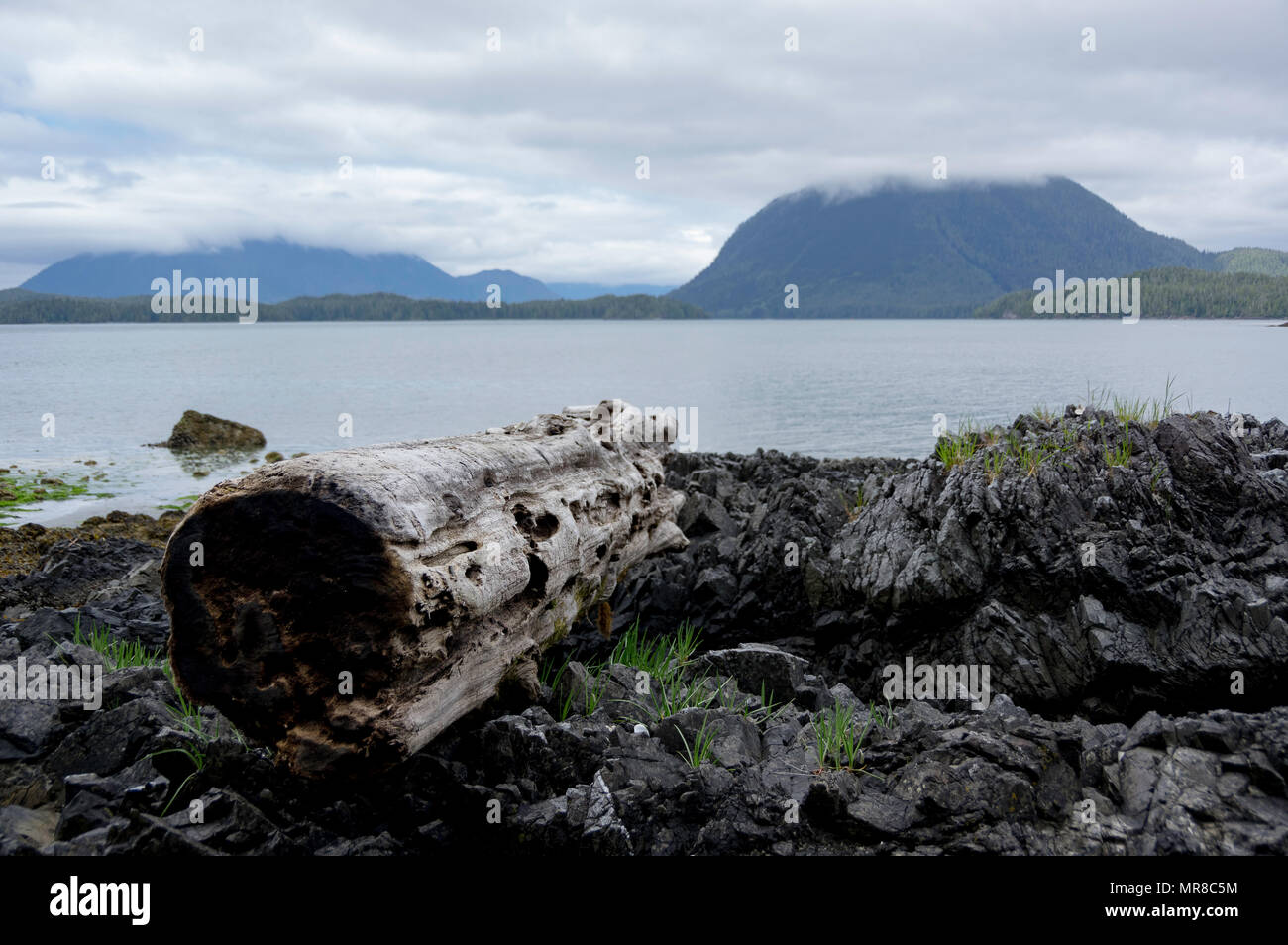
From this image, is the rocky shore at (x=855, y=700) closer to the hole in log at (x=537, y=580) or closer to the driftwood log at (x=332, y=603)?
the driftwood log at (x=332, y=603)

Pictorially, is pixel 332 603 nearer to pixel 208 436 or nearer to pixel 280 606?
pixel 280 606

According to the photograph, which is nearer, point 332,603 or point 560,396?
point 332,603

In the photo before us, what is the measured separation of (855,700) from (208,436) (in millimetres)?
32221

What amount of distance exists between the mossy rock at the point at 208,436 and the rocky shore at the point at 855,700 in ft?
66.5

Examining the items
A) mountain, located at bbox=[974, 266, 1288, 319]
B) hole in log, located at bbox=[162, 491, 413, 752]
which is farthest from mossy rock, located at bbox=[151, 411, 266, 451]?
mountain, located at bbox=[974, 266, 1288, 319]

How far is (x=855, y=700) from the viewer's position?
25.6 feet

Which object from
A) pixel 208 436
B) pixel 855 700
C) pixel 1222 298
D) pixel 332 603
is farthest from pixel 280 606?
pixel 1222 298

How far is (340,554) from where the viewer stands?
4.75 m

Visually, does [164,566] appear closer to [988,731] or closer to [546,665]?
[546,665]

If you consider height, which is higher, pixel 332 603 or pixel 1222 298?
pixel 1222 298

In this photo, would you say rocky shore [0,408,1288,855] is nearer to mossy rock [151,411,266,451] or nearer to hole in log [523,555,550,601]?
hole in log [523,555,550,601]

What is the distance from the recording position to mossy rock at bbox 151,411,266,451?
32.7 m

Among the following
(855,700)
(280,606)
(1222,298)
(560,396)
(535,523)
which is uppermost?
(1222,298)

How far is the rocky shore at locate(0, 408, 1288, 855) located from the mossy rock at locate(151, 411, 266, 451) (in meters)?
20.3
